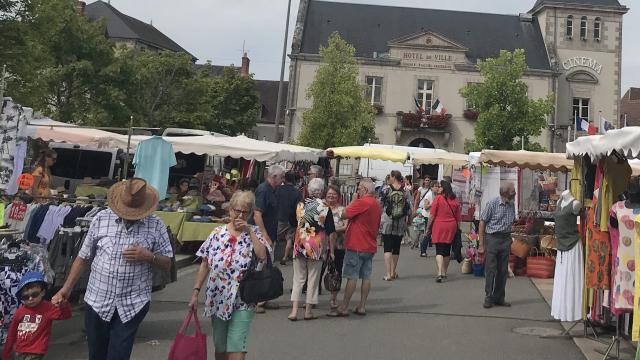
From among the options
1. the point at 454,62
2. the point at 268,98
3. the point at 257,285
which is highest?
the point at 268,98

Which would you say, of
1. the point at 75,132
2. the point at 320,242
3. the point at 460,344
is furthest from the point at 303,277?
the point at 75,132

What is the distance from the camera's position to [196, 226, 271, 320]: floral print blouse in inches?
190

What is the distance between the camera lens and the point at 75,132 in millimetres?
13398

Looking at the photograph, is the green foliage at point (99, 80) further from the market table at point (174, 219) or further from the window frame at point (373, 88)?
the market table at point (174, 219)

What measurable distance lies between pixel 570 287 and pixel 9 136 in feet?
23.2

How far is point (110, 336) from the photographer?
435 centimetres

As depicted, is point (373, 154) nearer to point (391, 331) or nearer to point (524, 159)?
point (524, 159)

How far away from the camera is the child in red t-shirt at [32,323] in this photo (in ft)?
15.9

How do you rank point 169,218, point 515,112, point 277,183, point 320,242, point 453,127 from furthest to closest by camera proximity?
point 453,127 < point 515,112 < point 169,218 < point 277,183 < point 320,242

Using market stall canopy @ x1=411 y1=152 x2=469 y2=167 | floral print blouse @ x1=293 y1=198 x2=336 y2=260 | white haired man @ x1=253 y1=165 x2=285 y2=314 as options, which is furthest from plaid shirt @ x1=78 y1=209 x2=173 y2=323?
market stall canopy @ x1=411 y1=152 x2=469 y2=167

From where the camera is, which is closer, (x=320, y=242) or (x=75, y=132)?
(x=320, y=242)

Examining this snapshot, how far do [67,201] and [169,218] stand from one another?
137 inches

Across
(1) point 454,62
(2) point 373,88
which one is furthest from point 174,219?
(1) point 454,62

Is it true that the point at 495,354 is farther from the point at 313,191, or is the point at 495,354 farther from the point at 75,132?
the point at 75,132
